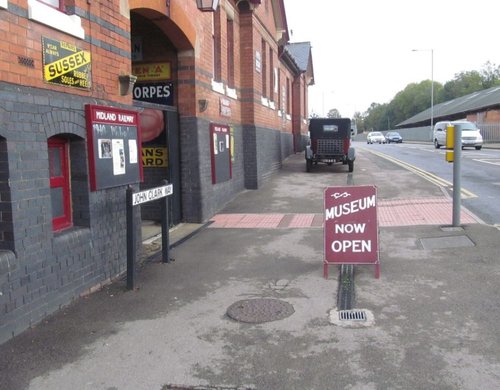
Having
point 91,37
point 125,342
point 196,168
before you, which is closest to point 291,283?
→ point 125,342

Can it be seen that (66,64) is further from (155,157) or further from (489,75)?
(489,75)

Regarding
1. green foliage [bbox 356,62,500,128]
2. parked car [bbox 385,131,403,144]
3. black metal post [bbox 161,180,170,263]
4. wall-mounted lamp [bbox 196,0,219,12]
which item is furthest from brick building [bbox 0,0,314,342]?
green foliage [bbox 356,62,500,128]

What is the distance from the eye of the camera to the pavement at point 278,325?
3898mm

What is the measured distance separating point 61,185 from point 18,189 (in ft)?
3.73

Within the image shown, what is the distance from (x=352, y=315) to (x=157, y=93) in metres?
6.90

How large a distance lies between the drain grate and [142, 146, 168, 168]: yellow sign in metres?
6.15

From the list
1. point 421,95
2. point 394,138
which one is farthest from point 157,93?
point 421,95

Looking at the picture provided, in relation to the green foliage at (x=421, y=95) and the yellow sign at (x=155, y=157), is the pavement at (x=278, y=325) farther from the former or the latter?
the green foliage at (x=421, y=95)

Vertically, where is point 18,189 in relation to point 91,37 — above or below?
below

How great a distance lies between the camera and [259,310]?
534 centimetres

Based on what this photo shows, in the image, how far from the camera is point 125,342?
15.1 feet

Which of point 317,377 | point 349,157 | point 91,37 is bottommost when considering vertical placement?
point 317,377

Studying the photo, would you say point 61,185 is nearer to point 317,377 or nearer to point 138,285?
point 138,285

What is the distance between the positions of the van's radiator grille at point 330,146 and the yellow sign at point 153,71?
10.5 meters
